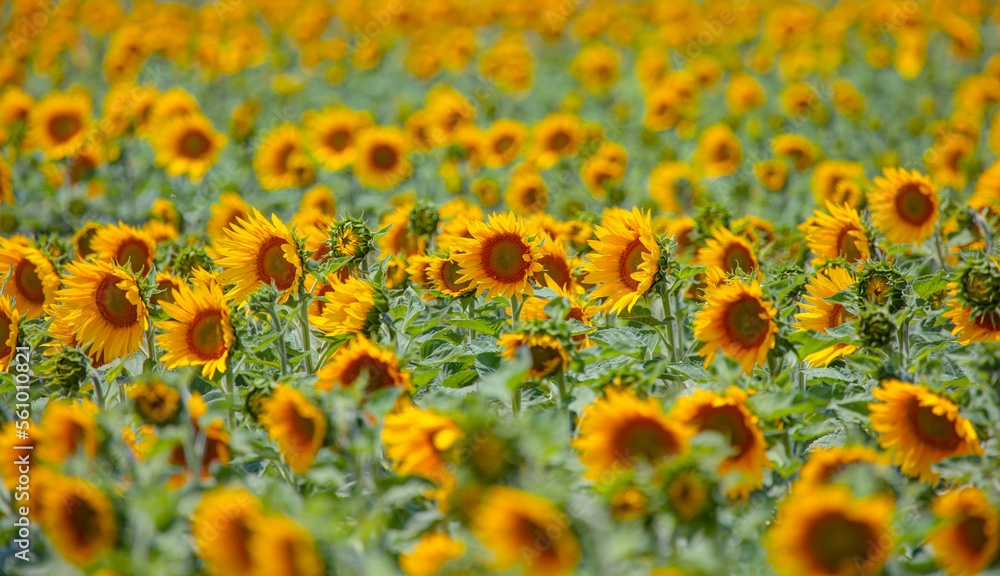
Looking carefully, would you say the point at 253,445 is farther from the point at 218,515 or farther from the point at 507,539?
the point at 507,539

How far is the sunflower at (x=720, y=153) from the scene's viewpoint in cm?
513

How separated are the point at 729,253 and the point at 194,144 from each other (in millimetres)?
3331

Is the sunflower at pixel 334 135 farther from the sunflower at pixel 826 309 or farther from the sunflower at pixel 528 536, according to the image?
the sunflower at pixel 528 536

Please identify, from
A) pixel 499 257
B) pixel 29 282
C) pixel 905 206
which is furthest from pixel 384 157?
pixel 905 206

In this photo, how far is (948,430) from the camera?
1.91 meters

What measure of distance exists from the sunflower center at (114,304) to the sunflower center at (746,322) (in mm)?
1777

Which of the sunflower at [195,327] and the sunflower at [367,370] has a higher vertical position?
the sunflower at [367,370]

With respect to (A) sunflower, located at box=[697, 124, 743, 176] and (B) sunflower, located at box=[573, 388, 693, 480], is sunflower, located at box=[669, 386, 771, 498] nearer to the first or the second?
(B) sunflower, located at box=[573, 388, 693, 480]

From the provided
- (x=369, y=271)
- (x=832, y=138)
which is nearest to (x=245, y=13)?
(x=832, y=138)

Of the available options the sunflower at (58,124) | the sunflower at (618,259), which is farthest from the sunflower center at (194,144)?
the sunflower at (618,259)

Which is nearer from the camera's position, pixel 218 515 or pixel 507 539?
pixel 507 539

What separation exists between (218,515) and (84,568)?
31cm

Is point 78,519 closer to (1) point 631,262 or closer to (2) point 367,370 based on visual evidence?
(2) point 367,370

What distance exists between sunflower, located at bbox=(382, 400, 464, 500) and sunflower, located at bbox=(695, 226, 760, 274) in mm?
1511
